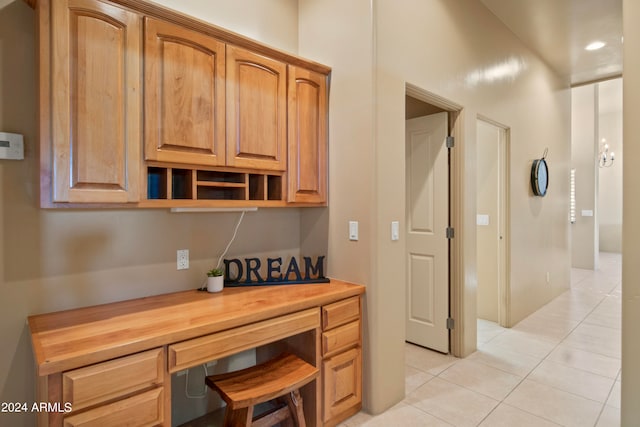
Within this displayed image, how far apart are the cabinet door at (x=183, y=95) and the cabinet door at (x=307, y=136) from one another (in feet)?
1.63

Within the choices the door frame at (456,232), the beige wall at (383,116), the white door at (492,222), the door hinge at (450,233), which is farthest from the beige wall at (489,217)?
the door hinge at (450,233)

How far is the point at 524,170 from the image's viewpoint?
A: 399cm

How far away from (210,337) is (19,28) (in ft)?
5.58

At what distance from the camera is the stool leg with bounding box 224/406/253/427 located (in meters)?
1.64

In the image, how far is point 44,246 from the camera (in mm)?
1645

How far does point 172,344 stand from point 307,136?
1.51m

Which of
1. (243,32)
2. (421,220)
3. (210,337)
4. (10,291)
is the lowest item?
(210,337)

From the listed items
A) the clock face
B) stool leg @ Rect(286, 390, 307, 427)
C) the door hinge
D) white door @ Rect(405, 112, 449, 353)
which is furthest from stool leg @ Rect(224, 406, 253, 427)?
the clock face

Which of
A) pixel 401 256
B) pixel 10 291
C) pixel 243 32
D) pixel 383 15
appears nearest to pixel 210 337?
pixel 10 291

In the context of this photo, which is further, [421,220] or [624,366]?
[421,220]

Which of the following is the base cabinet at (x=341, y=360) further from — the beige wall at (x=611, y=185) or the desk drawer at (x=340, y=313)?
the beige wall at (x=611, y=185)

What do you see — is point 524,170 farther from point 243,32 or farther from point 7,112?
point 7,112

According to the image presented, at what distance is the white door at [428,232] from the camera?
3.12 metres

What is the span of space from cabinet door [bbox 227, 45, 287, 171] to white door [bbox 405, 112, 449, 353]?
1.63 m
